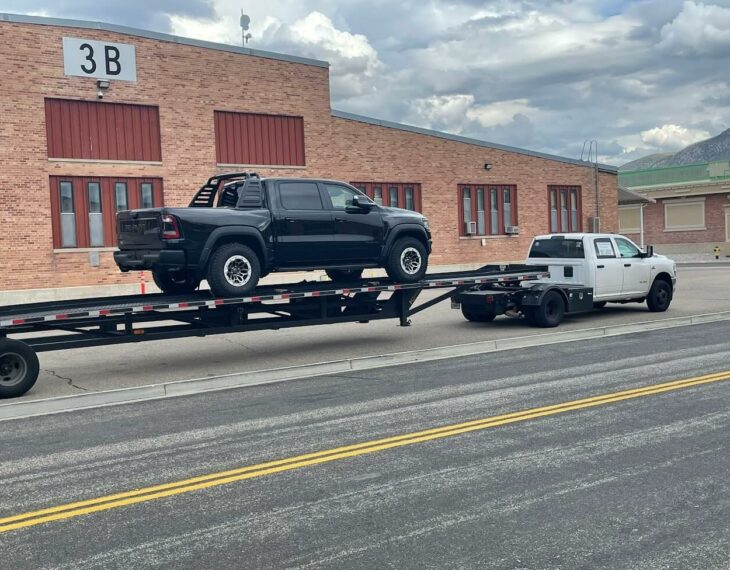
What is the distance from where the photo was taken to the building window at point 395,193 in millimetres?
33062

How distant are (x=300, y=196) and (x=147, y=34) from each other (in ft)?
57.3

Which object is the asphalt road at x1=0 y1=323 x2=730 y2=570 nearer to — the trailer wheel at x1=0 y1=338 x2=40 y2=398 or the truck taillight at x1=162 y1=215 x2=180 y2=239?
the trailer wheel at x1=0 y1=338 x2=40 y2=398

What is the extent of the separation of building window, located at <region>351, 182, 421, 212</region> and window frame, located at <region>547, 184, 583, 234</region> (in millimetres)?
8145

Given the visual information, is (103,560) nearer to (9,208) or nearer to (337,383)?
(337,383)

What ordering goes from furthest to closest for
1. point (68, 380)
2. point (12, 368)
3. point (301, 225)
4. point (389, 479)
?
point (301, 225), point (68, 380), point (12, 368), point (389, 479)

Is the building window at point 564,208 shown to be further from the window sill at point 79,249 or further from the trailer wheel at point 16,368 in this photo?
the trailer wheel at point 16,368

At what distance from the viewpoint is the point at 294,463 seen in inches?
260

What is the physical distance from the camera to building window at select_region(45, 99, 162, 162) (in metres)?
25.7

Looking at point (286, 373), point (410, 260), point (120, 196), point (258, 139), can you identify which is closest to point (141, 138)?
point (120, 196)

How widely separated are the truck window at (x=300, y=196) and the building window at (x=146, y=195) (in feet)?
53.8

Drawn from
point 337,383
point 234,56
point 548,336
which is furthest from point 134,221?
point 234,56

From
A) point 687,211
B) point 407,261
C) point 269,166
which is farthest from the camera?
point 687,211

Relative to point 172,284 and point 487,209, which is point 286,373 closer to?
point 172,284

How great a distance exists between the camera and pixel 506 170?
122ft
